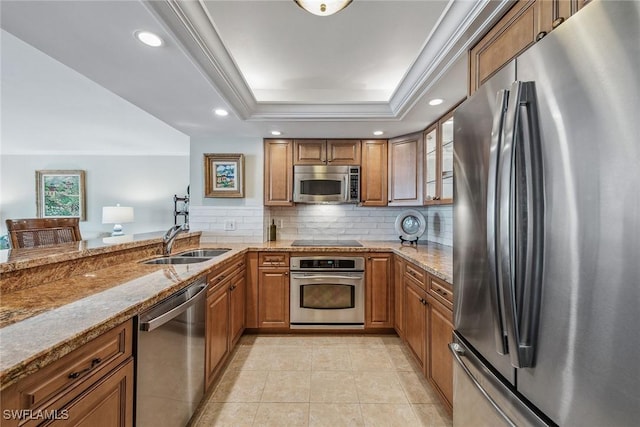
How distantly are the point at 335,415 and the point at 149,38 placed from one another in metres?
2.34

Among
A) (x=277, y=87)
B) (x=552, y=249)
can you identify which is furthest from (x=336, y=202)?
(x=552, y=249)

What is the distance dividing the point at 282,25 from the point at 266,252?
6.26ft

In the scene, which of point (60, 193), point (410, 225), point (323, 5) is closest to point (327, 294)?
point (410, 225)

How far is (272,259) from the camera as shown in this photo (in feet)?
9.04

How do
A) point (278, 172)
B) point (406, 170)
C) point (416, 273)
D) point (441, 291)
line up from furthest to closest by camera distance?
point (278, 172) < point (406, 170) < point (416, 273) < point (441, 291)

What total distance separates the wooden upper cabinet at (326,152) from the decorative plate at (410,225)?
0.80 meters

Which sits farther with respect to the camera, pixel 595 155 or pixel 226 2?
pixel 226 2

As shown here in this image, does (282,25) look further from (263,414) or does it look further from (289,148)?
(263,414)

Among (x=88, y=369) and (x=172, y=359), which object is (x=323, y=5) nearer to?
(x=88, y=369)

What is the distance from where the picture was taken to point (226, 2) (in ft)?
5.21

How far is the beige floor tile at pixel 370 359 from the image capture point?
2.20 meters

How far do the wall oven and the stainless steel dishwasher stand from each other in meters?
1.15

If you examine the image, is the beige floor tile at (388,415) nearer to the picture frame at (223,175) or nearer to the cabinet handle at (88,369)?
the cabinet handle at (88,369)

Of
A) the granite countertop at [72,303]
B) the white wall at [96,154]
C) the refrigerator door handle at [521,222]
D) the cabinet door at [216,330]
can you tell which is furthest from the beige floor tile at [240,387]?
the white wall at [96,154]
